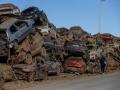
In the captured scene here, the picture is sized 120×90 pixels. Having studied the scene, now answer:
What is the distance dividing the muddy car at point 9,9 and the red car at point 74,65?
5692mm

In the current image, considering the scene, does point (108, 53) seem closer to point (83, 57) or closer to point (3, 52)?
point (83, 57)

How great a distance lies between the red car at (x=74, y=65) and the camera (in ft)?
96.9

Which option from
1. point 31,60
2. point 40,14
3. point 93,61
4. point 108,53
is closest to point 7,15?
point 40,14

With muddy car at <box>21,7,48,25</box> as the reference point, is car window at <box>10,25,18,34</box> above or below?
below

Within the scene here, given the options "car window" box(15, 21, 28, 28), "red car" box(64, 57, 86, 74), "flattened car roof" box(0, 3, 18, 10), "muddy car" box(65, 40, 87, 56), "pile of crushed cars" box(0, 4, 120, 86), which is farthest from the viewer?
"muddy car" box(65, 40, 87, 56)

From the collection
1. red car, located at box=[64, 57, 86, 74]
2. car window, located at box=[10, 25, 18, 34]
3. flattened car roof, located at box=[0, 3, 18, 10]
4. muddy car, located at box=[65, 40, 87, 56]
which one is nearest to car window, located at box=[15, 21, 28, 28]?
car window, located at box=[10, 25, 18, 34]

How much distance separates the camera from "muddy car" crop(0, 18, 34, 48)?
21594 millimetres

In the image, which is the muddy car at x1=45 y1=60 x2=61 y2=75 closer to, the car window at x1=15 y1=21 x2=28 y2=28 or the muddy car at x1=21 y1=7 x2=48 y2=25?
the car window at x1=15 y1=21 x2=28 y2=28

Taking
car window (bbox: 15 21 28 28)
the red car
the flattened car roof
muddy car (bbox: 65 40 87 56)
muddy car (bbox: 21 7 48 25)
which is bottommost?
the red car

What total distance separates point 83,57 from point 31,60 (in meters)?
8.89

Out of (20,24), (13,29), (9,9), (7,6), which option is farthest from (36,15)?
(13,29)

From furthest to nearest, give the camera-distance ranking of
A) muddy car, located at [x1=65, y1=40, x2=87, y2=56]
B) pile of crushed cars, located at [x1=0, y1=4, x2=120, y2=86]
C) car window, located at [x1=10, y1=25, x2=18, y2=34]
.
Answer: muddy car, located at [x1=65, y1=40, x2=87, y2=56], car window, located at [x1=10, y1=25, x2=18, y2=34], pile of crushed cars, located at [x1=0, y1=4, x2=120, y2=86]

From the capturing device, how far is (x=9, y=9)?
28.6m

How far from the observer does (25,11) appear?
32.1 metres
